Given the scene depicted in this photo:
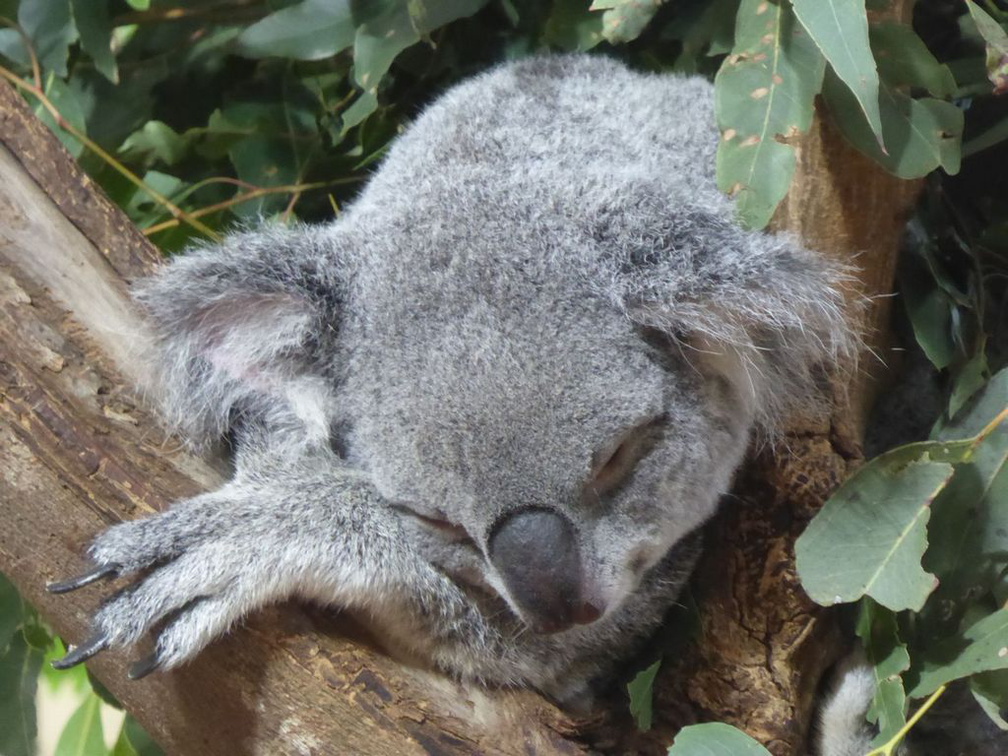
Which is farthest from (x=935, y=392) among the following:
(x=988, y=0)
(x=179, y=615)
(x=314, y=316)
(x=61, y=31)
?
(x=61, y=31)

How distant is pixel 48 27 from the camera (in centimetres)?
255

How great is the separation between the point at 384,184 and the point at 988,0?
1.37 metres

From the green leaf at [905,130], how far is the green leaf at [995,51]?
0.26ft

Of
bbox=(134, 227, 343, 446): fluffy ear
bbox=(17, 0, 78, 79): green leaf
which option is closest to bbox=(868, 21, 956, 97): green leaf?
bbox=(134, 227, 343, 446): fluffy ear

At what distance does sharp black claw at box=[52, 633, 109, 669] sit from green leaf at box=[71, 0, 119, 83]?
55.9 inches

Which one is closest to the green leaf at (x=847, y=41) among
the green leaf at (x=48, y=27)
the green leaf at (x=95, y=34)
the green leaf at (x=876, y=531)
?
the green leaf at (x=876, y=531)

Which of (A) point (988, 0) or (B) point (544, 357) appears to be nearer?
(B) point (544, 357)

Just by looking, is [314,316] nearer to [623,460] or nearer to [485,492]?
[485,492]

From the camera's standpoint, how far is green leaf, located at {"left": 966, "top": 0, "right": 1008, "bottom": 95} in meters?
1.84

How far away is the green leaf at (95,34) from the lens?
2.52 metres

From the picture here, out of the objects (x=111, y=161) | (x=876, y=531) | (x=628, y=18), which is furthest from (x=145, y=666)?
(x=628, y=18)

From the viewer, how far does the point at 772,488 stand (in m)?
1.97

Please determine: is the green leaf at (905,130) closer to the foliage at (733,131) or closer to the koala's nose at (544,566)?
the foliage at (733,131)

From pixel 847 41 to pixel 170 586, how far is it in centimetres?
137
